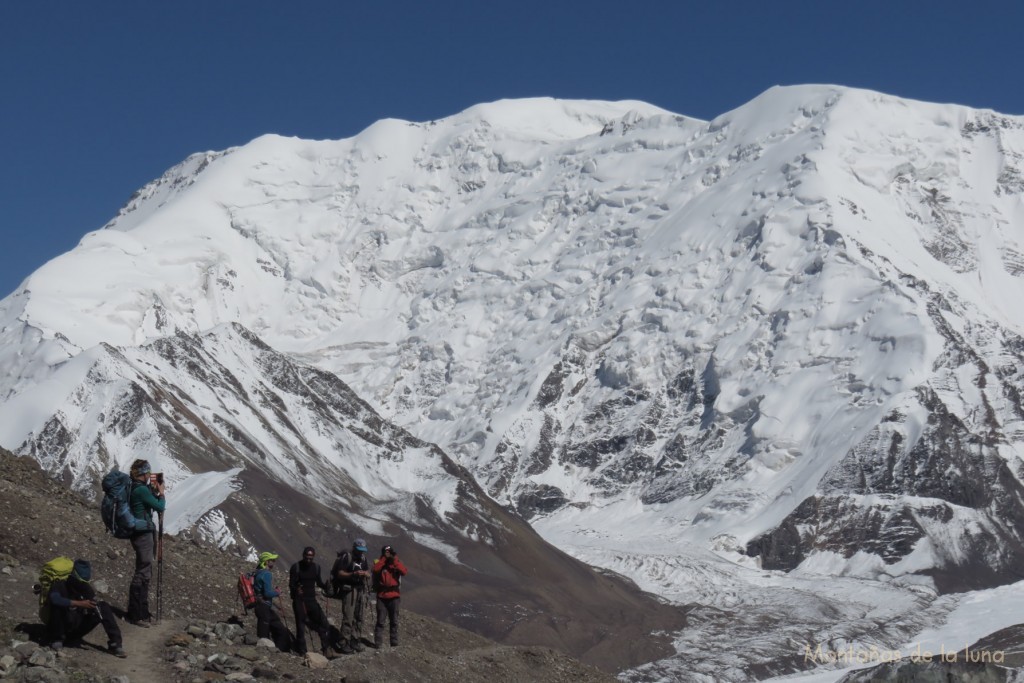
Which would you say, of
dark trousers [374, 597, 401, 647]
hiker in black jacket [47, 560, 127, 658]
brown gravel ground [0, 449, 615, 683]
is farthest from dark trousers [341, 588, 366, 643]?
hiker in black jacket [47, 560, 127, 658]

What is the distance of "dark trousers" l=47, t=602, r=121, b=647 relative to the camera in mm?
34219

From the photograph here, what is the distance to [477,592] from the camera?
591 feet

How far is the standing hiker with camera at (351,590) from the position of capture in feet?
133

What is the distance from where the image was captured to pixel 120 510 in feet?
123

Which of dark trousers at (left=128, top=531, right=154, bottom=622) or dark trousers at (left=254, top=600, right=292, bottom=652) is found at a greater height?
dark trousers at (left=128, top=531, right=154, bottom=622)

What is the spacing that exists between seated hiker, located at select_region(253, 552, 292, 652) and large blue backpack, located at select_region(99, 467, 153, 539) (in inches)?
117

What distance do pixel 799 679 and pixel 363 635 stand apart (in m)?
130

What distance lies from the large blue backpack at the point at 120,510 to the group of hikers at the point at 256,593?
3 cm

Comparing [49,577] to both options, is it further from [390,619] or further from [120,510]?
[390,619]

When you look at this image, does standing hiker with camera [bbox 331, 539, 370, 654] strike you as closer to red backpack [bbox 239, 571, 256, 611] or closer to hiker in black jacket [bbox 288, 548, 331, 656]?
hiker in black jacket [bbox 288, 548, 331, 656]

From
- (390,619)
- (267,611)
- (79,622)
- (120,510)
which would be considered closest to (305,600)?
(267,611)

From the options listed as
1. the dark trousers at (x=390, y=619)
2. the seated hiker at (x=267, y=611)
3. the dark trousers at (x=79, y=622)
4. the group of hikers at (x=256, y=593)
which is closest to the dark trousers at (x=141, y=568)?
the group of hikers at (x=256, y=593)

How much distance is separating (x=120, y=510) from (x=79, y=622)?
3.56 m

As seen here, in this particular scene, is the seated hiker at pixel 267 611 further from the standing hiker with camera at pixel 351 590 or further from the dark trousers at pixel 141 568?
the dark trousers at pixel 141 568
